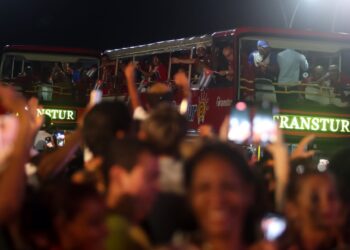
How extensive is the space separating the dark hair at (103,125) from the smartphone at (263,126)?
85 cm

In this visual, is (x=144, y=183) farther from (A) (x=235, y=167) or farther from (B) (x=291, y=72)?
Answer: (B) (x=291, y=72)

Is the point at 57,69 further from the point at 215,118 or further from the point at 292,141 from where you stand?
the point at 292,141

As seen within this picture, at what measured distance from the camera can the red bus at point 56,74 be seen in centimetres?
2184

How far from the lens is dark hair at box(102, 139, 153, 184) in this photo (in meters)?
3.80

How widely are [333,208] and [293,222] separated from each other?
20cm

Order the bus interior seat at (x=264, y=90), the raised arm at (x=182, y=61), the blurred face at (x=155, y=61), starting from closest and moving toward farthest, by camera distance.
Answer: the bus interior seat at (x=264, y=90) < the raised arm at (x=182, y=61) < the blurred face at (x=155, y=61)

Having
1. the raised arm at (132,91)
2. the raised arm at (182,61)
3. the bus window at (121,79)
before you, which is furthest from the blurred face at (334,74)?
the raised arm at (132,91)

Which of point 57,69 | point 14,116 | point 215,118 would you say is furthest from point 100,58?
point 14,116

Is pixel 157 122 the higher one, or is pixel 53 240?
pixel 157 122

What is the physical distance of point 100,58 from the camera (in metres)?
22.5

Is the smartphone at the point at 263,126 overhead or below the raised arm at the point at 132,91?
below

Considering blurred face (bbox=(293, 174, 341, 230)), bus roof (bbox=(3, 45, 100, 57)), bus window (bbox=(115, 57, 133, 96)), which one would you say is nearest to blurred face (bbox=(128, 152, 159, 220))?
blurred face (bbox=(293, 174, 341, 230))

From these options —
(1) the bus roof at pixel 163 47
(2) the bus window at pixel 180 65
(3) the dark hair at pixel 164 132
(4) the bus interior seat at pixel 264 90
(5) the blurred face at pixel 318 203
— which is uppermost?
(1) the bus roof at pixel 163 47

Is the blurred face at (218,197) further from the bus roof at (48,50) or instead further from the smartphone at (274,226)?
the bus roof at (48,50)
